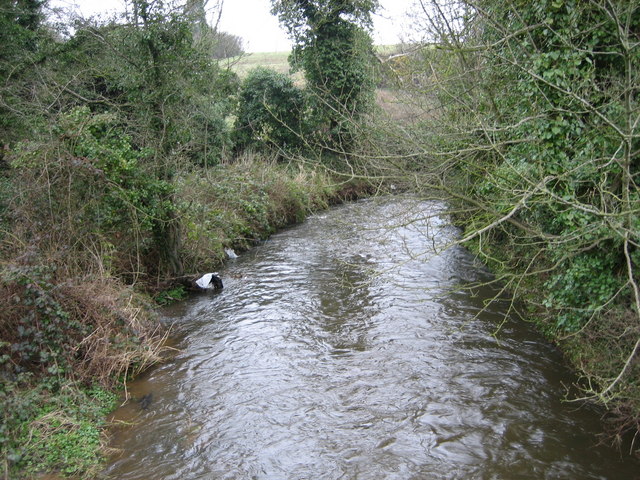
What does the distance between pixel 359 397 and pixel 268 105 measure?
19.9 meters

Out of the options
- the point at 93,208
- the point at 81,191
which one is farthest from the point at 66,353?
the point at 81,191

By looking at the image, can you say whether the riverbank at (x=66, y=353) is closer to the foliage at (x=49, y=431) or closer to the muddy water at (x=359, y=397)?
the foliage at (x=49, y=431)

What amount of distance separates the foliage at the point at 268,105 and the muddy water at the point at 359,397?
595 inches

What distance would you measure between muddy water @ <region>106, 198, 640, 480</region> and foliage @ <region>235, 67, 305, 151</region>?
1511 cm

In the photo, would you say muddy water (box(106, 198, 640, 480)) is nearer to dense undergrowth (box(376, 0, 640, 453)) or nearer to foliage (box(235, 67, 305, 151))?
dense undergrowth (box(376, 0, 640, 453))

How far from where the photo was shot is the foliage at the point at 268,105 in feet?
78.2

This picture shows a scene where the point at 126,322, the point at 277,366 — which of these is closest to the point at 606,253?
the point at 277,366

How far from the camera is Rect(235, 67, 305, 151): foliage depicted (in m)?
23.8

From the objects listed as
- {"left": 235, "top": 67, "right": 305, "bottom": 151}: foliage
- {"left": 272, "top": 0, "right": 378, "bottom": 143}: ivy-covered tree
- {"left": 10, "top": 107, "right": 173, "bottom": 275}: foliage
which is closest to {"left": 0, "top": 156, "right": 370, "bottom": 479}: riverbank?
{"left": 10, "top": 107, "right": 173, "bottom": 275}: foliage

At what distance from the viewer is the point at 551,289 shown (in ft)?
24.4

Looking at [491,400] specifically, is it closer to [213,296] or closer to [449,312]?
[449,312]

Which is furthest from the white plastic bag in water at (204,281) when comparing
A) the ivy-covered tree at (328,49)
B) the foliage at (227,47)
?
the ivy-covered tree at (328,49)

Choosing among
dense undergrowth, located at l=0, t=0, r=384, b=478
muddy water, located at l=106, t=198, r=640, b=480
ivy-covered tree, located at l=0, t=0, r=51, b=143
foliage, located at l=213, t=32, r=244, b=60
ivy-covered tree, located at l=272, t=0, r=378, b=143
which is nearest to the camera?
muddy water, located at l=106, t=198, r=640, b=480

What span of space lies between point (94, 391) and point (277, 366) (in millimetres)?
2532
